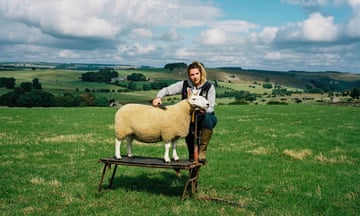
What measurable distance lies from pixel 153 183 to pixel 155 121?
99.3 inches

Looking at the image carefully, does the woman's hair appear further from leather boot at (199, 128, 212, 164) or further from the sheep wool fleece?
leather boot at (199, 128, 212, 164)

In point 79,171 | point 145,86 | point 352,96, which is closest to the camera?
point 79,171

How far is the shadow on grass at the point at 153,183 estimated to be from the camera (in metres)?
Answer: 10.0

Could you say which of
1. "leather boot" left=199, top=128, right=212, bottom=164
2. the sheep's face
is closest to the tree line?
"leather boot" left=199, top=128, right=212, bottom=164

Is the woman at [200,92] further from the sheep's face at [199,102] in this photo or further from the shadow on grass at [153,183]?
the shadow on grass at [153,183]

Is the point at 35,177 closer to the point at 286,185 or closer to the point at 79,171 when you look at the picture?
the point at 79,171

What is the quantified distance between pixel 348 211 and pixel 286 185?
239 cm

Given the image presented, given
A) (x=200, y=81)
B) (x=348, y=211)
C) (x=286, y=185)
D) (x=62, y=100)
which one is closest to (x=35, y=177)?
(x=200, y=81)

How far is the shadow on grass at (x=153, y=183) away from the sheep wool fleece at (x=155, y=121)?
1541mm

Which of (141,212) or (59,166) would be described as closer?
(141,212)

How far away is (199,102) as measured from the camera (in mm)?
8922

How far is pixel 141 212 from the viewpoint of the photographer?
26.4 ft

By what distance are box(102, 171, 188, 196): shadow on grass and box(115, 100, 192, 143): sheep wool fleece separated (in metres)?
1.54

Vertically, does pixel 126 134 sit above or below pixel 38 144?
above
